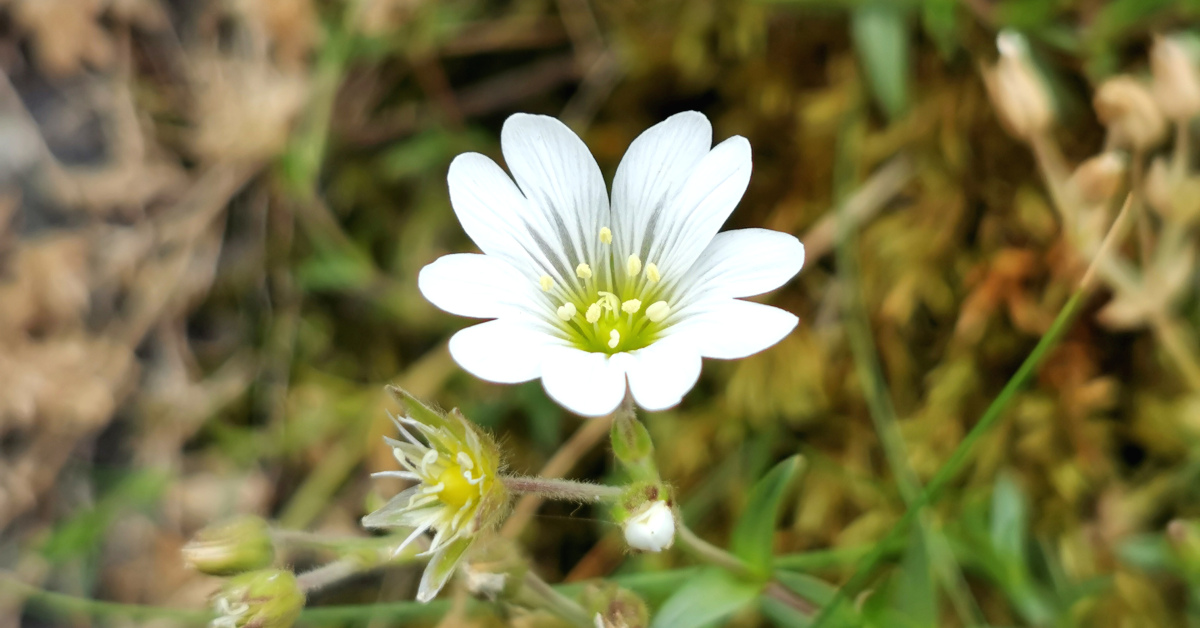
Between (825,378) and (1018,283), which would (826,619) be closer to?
(825,378)

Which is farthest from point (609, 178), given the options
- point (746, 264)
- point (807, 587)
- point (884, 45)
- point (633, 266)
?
point (807, 587)

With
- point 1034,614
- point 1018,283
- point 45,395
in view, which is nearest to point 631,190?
point 1018,283

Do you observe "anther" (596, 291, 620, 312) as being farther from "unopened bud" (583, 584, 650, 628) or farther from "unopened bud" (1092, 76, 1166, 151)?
"unopened bud" (1092, 76, 1166, 151)

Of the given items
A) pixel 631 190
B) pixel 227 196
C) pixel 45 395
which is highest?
pixel 227 196

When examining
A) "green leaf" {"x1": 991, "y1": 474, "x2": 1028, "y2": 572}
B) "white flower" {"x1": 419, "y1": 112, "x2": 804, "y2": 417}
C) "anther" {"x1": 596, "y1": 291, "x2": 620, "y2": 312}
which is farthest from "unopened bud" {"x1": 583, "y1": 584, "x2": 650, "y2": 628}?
"green leaf" {"x1": 991, "y1": 474, "x2": 1028, "y2": 572}

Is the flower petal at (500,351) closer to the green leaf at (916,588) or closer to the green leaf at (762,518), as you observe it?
the green leaf at (762,518)

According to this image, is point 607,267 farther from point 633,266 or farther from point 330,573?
point 330,573
